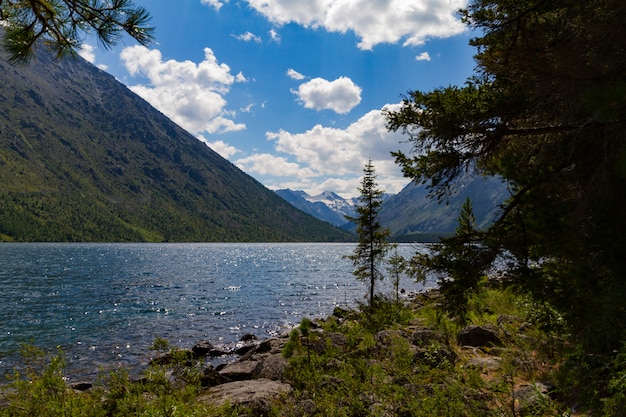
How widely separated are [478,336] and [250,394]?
10428mm

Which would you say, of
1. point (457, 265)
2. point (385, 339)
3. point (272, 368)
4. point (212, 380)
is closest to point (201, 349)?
point (212, 380)

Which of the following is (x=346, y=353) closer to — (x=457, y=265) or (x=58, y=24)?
(x=457, y=265)

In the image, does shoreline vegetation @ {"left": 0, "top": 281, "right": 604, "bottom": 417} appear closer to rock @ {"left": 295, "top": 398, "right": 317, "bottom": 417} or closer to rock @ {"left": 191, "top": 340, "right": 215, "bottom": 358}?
rock @ {"left": 295, "top": 398, "right": 317, "bottom": 417}

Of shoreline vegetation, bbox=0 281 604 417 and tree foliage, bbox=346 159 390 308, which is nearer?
shoreline vegetation, bbox=0 281 604 417

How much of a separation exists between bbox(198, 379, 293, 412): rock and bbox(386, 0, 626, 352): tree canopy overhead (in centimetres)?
688

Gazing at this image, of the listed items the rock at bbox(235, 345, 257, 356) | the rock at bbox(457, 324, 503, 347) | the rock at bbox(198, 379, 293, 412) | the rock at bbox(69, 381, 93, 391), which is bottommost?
the rock at bbox(235, 345, 257, 356)

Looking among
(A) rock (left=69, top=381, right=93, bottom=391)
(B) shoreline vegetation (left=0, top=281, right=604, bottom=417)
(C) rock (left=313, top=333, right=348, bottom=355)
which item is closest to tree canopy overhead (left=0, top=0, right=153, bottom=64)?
(B) shoreline vegetation (left=0, top=281, right=604, bottom=417)

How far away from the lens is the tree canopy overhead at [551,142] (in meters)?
5.81

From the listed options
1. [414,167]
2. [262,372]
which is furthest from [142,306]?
[414,167]

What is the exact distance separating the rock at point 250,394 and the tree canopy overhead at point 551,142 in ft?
22.6

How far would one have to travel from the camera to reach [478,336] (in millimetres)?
15727

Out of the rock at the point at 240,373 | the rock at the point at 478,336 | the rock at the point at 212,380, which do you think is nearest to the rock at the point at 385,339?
the rock at the point at 478,336

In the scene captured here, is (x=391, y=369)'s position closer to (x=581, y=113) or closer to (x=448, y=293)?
(x=448, y=293)

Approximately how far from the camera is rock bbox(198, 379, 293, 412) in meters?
9.55
